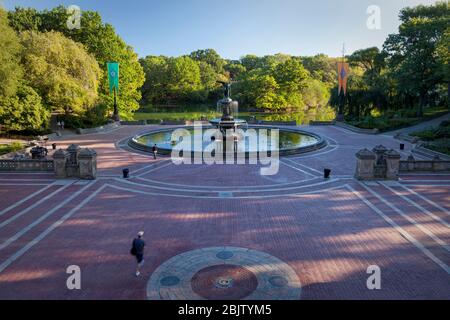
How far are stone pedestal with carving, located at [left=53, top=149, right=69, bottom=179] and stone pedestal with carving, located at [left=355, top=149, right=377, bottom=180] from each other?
17.4 metres

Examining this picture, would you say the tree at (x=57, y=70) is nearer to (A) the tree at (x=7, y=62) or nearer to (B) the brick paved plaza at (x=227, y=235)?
(A) the tree at (x=7, y=62)

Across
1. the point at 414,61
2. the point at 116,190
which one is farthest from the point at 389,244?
the point at 414,61

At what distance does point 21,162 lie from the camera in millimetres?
22531

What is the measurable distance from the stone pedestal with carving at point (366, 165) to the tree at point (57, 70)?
33.1 meters

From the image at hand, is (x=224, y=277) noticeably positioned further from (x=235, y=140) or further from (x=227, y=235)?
(x=235, y=140)

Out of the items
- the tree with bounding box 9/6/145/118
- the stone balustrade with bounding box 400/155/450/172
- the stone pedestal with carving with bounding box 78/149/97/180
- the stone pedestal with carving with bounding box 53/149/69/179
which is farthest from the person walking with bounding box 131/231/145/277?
the tree with bounding box 9/6/145/118

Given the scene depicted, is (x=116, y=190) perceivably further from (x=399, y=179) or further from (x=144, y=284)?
(x=399, y=179)

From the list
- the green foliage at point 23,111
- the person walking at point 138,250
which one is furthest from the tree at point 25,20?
the person walking at point 138,250

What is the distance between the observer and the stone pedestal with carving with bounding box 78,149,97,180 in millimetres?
20594

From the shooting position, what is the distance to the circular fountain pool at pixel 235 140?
29.5 m

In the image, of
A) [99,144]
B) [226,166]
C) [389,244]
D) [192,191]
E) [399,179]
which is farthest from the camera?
[99,144]

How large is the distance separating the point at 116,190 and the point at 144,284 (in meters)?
9.99

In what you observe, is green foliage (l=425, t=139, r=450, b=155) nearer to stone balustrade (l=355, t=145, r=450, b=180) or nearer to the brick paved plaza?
the brick paved plaza

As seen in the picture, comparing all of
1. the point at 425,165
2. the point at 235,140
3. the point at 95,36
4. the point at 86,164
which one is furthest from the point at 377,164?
the point at 95,36
